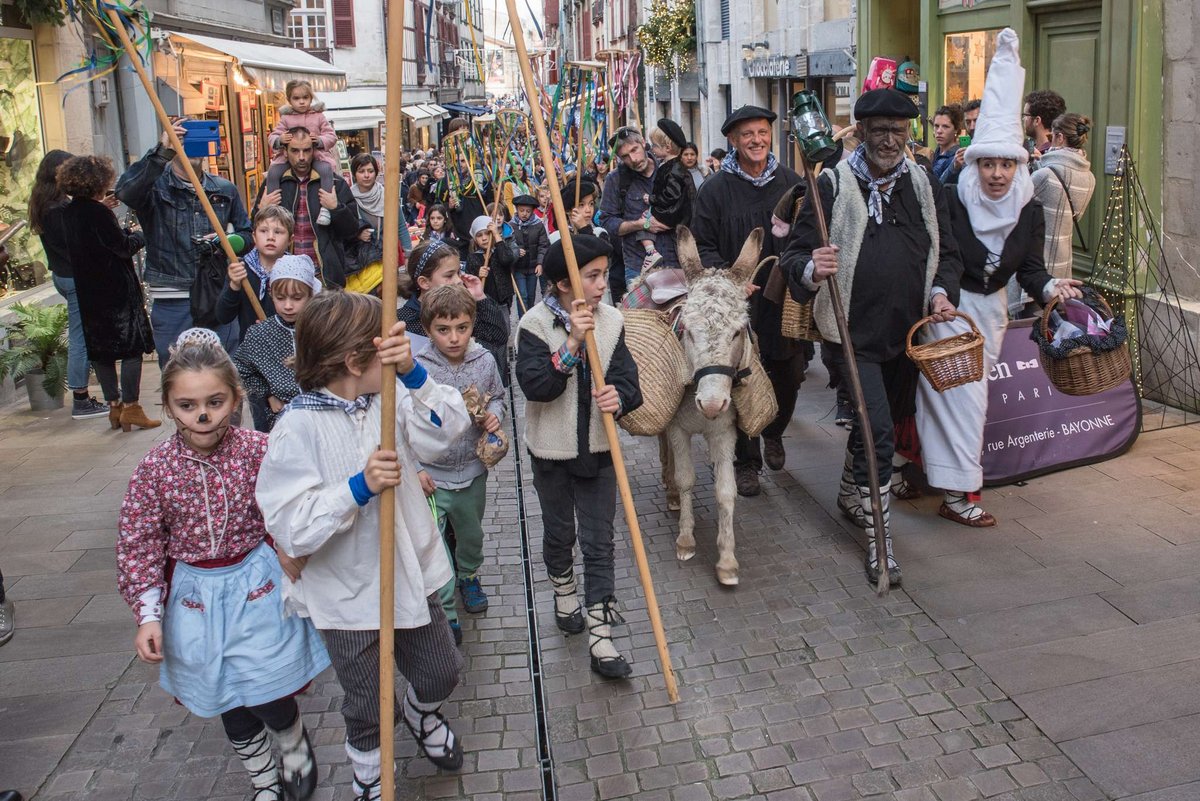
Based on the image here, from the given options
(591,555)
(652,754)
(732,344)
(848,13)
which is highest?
(848,13)

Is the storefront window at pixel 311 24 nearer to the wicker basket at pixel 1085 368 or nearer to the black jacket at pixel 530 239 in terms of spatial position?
the black jacket at pixel 530 239

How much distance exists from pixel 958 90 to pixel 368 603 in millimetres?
10579

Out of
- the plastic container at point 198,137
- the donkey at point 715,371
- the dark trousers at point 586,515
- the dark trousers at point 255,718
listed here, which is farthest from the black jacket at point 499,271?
the dark trousers at point 255,718

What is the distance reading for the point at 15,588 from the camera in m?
6.27

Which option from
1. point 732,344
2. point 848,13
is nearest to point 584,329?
point 732,344

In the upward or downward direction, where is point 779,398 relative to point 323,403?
downward

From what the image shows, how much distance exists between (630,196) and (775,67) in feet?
43.1

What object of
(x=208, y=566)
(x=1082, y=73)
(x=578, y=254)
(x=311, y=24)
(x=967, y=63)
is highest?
(x=311, y=24)

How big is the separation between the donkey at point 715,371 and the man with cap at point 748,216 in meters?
0.95

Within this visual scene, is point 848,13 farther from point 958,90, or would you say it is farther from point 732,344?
point 732,344

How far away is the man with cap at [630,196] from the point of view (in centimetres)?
1002

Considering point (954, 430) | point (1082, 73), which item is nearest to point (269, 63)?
point (1082, 73)

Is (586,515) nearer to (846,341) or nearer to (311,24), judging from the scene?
(846,341)

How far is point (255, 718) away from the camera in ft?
13.4
